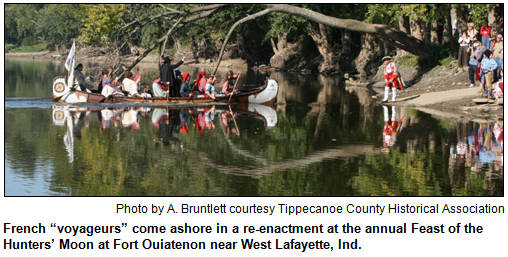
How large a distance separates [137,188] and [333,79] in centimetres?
3742

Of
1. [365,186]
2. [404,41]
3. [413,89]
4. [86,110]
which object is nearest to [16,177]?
[365,186]

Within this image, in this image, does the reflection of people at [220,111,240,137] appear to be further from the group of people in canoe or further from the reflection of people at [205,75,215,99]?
the group of people in canoe

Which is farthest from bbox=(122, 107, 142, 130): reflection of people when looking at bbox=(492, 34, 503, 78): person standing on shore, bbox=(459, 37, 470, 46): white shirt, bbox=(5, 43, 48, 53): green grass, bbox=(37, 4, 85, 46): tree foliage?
bbox=(5, 43, 48, 53): green grass

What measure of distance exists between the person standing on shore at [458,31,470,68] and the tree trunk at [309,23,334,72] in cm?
2256

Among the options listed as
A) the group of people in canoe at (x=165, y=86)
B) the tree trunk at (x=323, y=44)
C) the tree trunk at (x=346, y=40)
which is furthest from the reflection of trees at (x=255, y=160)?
the tree trunk at (x=346, y=40)

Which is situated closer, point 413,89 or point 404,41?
point 413,89

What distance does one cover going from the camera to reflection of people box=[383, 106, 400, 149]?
20250 millimetres

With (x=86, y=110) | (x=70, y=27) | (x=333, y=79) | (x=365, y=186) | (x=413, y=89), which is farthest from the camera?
(x=70, y=27)

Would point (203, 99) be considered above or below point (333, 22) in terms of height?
below

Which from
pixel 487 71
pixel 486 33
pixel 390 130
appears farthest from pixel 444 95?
pixel 390 130

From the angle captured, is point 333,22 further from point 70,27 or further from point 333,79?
point 70,27

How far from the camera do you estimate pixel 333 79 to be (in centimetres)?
5134

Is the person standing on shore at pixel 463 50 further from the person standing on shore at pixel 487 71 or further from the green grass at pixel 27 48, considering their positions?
the green grass at pixel 27 48

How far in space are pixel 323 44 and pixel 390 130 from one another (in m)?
34.7
